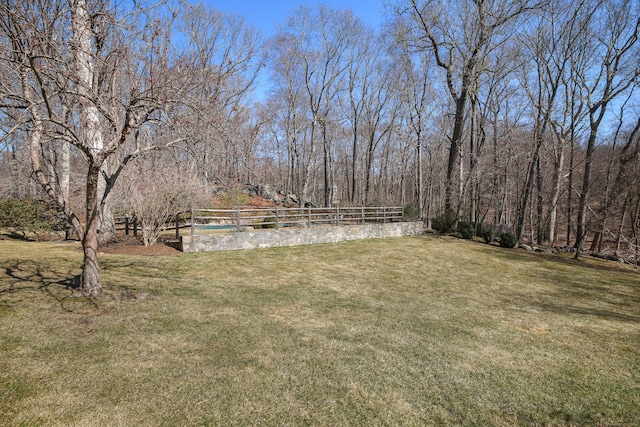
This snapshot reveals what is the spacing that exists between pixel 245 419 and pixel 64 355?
235cm

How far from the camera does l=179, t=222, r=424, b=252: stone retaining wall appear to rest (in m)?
11.1

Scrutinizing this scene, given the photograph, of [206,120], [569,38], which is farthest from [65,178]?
[569,38]

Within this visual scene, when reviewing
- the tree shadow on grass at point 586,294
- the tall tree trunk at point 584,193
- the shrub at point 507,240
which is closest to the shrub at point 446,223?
the shrub at point 507,240

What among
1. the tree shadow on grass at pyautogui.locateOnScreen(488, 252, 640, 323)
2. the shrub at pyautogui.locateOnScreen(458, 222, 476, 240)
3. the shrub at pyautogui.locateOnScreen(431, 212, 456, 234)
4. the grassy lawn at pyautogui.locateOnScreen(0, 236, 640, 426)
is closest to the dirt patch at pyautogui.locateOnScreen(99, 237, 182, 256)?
the grassy lawn at pyautogui.locateOnScreen(0, 236, 640, 426)

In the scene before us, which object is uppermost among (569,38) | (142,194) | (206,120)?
(569,38)

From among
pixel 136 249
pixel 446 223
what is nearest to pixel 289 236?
pixel 136 249

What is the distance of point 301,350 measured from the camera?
4301 millimetres

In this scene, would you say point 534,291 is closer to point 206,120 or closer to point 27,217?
point 206,120

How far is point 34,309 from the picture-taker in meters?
4.88

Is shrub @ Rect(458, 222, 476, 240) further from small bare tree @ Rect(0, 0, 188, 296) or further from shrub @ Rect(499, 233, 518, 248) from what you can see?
small bare tree @ Rect(0, 0, 188, 296)

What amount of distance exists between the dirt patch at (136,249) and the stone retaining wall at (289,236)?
52cm

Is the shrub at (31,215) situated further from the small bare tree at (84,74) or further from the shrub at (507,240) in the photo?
the shrub at (507,240)

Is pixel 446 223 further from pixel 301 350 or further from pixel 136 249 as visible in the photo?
pixel 301 350

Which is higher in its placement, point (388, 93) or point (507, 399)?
point (388, 93)
